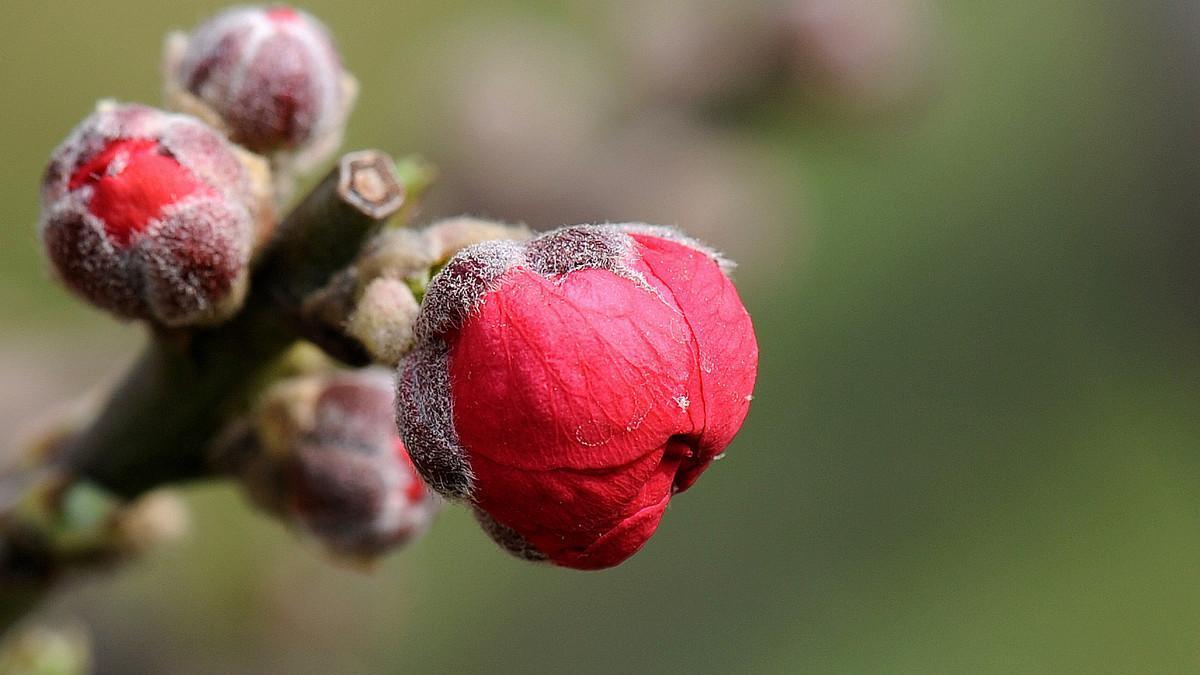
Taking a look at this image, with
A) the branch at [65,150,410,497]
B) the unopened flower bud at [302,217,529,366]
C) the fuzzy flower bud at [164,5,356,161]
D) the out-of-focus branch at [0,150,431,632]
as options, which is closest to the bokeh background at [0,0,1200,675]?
the out-of-focus branch at [0,150,431,632]

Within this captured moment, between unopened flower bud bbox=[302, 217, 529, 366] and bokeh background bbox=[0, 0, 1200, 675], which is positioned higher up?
unopened flower bud bbox=[302, 217, 529, 366]

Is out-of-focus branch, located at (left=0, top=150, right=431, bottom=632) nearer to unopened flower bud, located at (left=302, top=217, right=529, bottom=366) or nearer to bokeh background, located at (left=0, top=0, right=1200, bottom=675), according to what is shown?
unopened flower bud, located at (left=302, top=217, right=529, bottom=366)

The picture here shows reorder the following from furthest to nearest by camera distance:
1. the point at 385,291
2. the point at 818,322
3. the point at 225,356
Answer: the point at 818,322
the point at 225,356
the point at 385,291

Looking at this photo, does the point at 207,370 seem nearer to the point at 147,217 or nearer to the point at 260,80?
the point at 147,217

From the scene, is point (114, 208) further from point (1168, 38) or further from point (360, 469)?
point (1168, 38)

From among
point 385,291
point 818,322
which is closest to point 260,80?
point 385,291

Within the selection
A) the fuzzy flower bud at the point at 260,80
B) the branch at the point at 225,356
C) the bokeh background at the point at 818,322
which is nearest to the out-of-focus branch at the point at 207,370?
the branch at the point at 225,356
